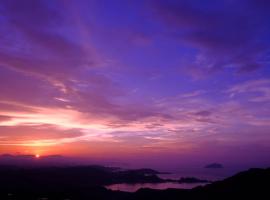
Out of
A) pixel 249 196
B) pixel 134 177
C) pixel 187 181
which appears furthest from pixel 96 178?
pixel 249 196

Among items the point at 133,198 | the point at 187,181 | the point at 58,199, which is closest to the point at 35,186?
the point at 58,199

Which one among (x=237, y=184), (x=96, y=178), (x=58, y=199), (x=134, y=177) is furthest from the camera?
(x=134, y=177)

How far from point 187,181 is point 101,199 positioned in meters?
101

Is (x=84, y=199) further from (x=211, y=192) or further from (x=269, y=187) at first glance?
(x=269, y=187)

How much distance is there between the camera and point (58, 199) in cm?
7600

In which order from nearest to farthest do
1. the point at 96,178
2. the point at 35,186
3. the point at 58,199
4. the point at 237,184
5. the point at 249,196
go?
1. the point at 249,196
2. the point at 237,184
3. the point at 58,199
4. the point at 35,186
5. the point at 96,178

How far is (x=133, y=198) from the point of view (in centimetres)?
7969

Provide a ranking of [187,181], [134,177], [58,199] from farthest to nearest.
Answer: [134,177] → [187,181] → [58,199]

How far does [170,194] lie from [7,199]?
1456 inches

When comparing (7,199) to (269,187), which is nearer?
(269,187)

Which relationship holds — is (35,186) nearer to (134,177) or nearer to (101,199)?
(101,199)

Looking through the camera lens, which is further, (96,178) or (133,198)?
(96,178)

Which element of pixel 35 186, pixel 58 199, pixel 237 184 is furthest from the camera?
pixel 35 186

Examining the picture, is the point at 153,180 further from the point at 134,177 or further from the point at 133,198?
the point at 133,198
